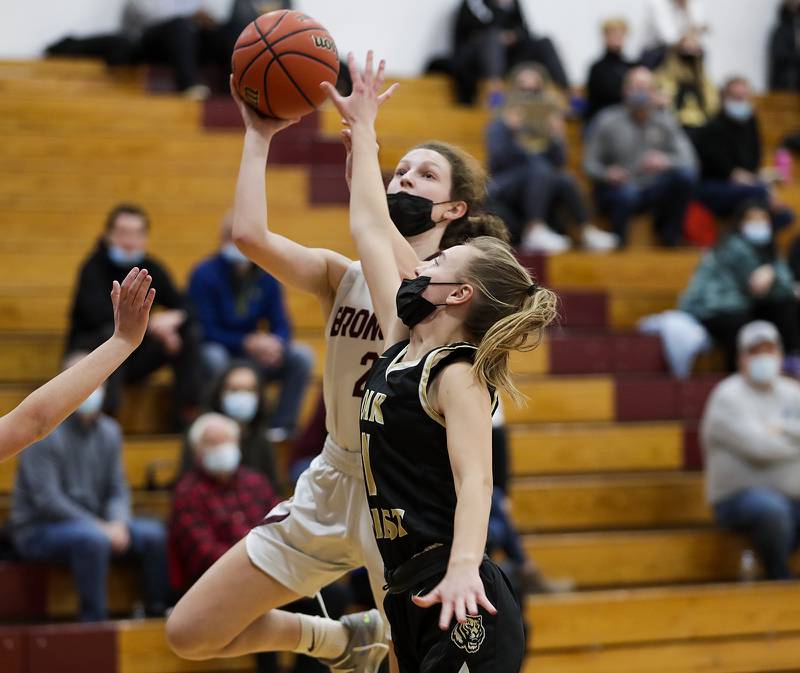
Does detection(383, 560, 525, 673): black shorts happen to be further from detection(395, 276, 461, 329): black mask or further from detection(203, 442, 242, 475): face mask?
detection(203, 442, 242, 475): face mask

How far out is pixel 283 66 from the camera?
3541mm

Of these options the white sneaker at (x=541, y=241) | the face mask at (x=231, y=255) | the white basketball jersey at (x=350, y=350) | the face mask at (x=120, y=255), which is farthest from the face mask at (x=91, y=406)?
the white sneaker at (x=541, y=241)

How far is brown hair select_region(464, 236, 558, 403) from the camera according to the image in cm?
302

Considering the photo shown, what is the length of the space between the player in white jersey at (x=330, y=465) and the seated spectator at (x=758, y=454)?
3762mm

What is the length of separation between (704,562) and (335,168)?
3724 mm

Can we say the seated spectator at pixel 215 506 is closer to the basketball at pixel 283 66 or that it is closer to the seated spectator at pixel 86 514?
the seated spectator at pixel 86 514

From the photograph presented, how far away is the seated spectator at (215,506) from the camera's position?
18.9ft

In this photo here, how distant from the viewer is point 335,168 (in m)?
9.16

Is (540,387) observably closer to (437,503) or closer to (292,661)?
(292,661)

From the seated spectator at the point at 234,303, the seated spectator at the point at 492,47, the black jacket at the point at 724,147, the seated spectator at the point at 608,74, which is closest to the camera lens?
the seated spectator at the point at 234,303

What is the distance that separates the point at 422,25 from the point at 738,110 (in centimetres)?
279

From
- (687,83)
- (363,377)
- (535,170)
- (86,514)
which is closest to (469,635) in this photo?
(363,377)

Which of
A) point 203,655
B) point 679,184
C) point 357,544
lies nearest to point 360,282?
point 357,544

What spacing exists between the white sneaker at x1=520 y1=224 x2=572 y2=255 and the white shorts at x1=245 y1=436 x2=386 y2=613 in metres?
5.23
